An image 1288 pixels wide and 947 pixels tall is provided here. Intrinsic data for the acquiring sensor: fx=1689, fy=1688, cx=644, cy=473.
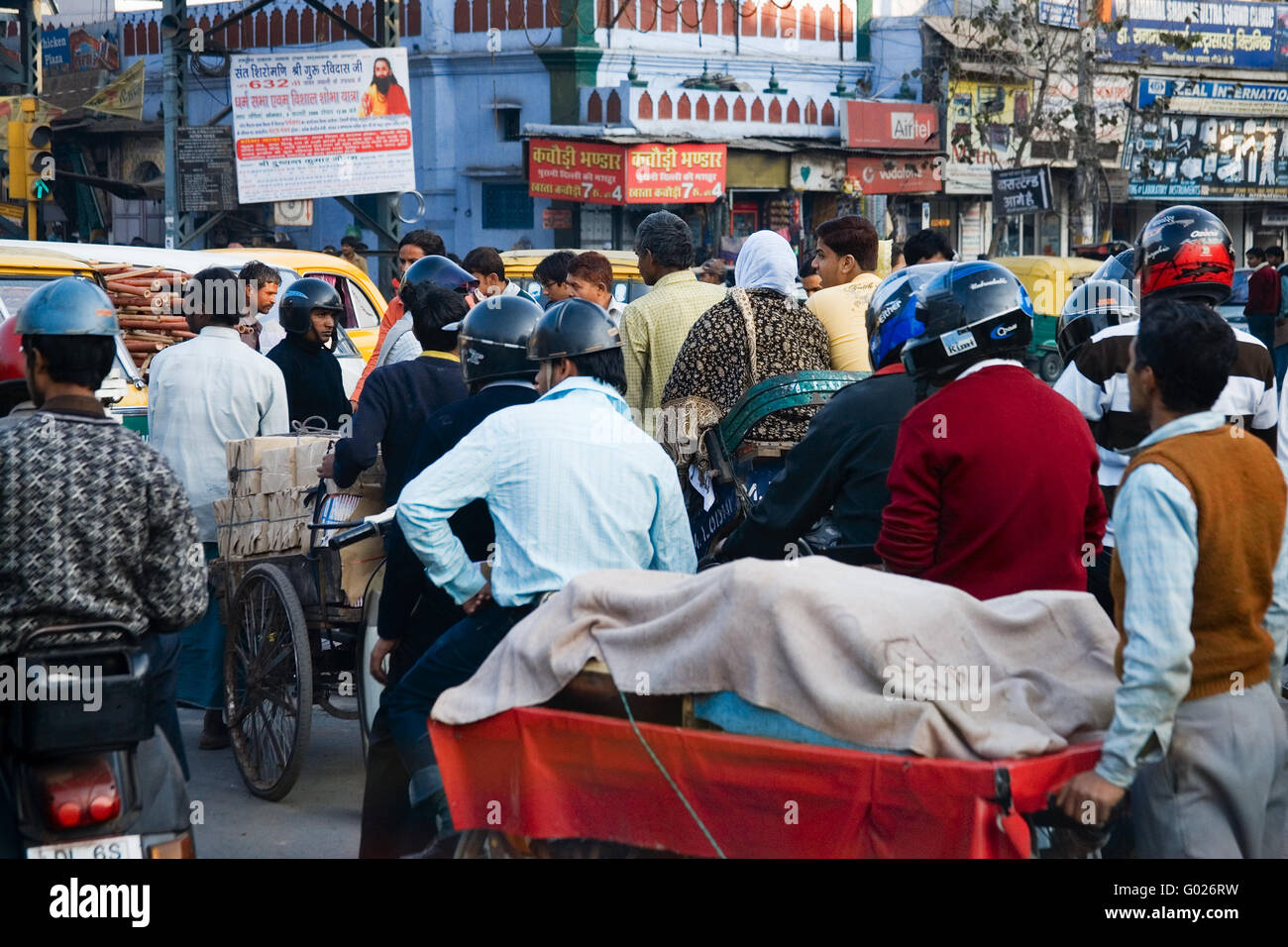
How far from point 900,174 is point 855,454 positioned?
2717 centimetres

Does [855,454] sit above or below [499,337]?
below

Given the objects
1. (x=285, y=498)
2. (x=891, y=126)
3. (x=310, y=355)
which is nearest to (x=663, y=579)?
(x=285, y=498)

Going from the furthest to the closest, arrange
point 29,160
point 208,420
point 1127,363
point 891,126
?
point 891,126, point 29,160, point 208,420, point 1127,363

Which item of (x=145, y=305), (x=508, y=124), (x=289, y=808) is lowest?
A: (x=289, y=808)

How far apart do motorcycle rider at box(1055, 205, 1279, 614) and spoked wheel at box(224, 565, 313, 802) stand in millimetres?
2912

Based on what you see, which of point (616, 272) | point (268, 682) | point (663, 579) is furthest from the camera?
point (616, 272)

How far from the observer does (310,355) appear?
8531 millimetres

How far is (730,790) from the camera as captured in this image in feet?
11.7

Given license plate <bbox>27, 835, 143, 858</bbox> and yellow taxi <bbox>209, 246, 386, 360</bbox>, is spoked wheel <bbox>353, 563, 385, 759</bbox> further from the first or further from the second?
yellow taxi <bbox>209, 246, 386, 360</bbox>

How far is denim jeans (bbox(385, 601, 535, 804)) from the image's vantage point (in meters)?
4.50

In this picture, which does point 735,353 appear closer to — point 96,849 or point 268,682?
point 268,682

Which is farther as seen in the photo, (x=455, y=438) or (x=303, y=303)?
(x=303, y=303)

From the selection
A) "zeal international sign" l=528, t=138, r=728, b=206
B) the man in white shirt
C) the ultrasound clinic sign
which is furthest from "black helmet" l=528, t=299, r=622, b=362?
the ultrasound clinic sign

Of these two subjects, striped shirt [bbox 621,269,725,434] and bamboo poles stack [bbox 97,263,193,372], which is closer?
striped shirt [bbox 621,269,725,434]
